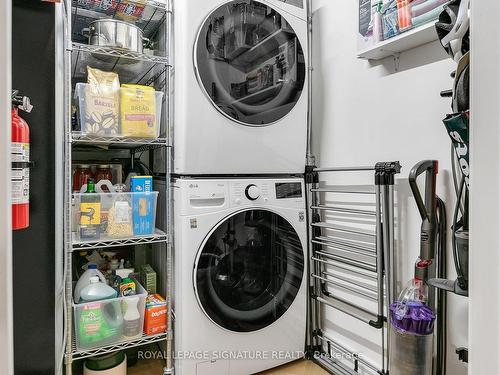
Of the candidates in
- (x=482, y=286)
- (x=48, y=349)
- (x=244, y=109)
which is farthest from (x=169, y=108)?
(x=482, y=286)

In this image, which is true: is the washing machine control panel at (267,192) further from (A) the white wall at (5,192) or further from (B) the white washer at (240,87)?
(A) the white wall at (5,192)

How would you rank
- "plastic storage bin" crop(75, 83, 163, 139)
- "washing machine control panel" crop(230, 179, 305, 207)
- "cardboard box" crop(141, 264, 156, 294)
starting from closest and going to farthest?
"plastic storage bin" crop(75, 83, 163, 139) → "washing machine control panel" crop(230, 179, 305, 207) → "cardboard box" crop(141, 264, 156, 294)

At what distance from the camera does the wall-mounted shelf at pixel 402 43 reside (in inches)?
51.9

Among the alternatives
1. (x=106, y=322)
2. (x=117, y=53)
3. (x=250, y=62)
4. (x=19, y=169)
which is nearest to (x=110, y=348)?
(x=106, y=322)

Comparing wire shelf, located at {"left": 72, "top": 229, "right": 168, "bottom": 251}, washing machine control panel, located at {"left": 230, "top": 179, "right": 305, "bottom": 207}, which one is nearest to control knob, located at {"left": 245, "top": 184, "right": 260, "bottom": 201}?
washing machine control panel, located at {"left": 230, "top": 179, "right": 305, "bottom": 207}

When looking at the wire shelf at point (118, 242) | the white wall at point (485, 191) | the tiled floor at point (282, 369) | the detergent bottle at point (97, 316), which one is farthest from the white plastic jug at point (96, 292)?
the white wall at point (485, 191)

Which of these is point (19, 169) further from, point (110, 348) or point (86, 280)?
point (110, 348)

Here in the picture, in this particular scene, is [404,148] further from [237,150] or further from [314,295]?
[314,295]

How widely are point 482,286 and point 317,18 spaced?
1786 mm

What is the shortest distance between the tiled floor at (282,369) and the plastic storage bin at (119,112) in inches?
47.5

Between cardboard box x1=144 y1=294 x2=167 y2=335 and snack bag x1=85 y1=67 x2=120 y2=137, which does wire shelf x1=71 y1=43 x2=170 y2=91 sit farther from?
cardboard box x1=144 y1=294 x2=167 y2=335

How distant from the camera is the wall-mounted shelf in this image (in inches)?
51.9

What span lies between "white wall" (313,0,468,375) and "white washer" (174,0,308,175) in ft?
0.52

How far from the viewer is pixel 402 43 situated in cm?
144
